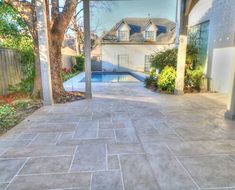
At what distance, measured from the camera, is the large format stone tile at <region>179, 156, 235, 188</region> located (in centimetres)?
198

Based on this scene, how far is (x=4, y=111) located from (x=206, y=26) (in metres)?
7.80

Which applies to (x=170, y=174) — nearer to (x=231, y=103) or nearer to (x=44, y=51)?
(x=231, y=103)

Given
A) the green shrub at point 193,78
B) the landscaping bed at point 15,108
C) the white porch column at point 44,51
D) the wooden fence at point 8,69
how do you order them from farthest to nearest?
the green shrub at point 193,78, the wooden fence at point 8,69, the white porch column at point 44,51, the landscaping bed at point 15,108

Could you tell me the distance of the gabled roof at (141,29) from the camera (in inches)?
746

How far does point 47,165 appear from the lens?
2322 mm

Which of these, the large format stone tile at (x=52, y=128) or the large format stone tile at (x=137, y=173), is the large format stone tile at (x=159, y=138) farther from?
→ the large format stone tile at (x=52, y=128)

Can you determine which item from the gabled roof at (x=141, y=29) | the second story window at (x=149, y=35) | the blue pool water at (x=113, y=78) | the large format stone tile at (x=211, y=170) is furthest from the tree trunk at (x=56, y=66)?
the second story window at (x=149, y=35)

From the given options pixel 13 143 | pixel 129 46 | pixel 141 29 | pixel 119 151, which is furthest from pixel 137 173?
pixel 141 29

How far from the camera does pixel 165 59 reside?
308 inches

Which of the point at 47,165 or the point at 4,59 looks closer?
the point at 47,165

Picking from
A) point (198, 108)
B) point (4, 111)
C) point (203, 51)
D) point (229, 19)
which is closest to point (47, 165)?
point (4, 111)

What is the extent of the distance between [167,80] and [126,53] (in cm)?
1247

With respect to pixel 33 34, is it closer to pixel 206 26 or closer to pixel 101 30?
pixel 206 26

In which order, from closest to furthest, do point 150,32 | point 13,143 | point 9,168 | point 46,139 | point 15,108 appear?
point 9,168
point 13,143
point 46,139
point 15,108
point 150,32
